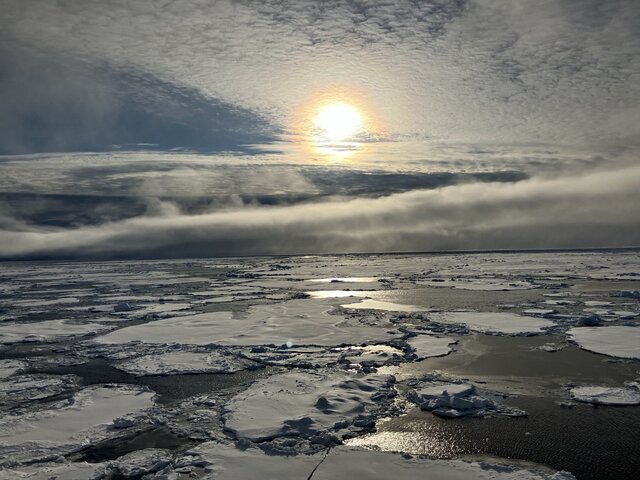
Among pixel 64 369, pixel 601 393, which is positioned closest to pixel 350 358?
→ pixel 601 393

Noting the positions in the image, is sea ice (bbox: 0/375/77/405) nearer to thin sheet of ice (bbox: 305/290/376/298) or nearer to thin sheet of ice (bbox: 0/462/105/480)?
thin sheet of ice (bbox: 0/462/105/480)

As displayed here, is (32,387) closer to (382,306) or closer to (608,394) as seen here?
(608,394)

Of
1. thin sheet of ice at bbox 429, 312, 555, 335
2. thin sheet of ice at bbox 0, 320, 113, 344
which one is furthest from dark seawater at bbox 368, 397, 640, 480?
thin sheet of ice at bbox 0, 320, 113, 344

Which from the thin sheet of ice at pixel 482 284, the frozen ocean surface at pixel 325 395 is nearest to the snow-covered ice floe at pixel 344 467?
the frozen ocean surface at pixel 325 395

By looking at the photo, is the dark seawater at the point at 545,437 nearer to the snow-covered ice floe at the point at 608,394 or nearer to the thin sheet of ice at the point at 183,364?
the snow-covered ice floe at the point at 608,394

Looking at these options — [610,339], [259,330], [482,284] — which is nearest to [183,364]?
[259,330]
